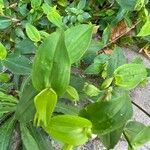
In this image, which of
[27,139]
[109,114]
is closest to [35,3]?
[27,139]

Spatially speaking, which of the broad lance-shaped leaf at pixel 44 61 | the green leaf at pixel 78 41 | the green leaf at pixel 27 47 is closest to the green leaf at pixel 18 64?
the green leaf at pixel 27 47

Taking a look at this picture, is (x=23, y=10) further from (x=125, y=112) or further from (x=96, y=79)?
(x=125, y=112)

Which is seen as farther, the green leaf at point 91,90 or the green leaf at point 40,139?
the green leaf at point 40,139

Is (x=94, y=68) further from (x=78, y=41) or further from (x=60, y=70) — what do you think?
(x=60, y=70)

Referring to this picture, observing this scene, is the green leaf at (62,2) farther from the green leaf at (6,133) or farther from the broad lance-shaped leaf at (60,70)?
the broad lance-shaped leaf at (60,70)

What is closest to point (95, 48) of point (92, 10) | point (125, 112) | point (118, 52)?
point (118, 52)
